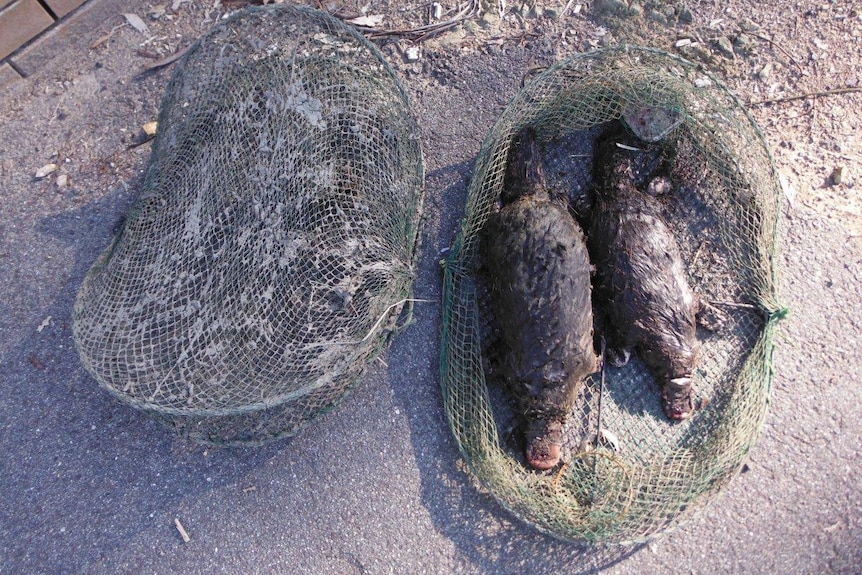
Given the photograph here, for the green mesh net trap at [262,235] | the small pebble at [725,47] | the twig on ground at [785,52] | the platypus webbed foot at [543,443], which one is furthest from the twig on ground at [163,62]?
the twig on ground at [785,52]

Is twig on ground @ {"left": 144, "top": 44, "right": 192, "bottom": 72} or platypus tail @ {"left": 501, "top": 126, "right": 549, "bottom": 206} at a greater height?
twig on ground @ {"left": 144, "top": 44, "right": 192, "bottom": 72}

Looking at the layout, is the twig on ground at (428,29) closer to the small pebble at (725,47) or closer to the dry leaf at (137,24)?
the dry leaf at (137,24)

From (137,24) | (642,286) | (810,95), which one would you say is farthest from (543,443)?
(137,24)

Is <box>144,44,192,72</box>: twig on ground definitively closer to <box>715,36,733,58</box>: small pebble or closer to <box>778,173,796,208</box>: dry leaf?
<box>715,36,733,58</box>: small pebble

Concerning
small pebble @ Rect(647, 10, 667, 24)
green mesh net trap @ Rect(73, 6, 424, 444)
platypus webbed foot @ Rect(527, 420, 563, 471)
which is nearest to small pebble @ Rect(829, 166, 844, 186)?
small pebble @ Rect(647, 10, 667, 24)

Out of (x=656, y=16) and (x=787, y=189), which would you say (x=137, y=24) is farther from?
(x=787, y=189)

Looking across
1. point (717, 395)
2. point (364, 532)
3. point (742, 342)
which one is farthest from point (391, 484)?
point (742, 342)

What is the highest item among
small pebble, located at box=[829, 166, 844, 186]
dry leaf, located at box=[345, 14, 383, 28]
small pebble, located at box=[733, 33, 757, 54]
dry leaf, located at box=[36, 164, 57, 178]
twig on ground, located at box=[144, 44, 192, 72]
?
twig on ground, located at box=[144, 44, 192, 72]
